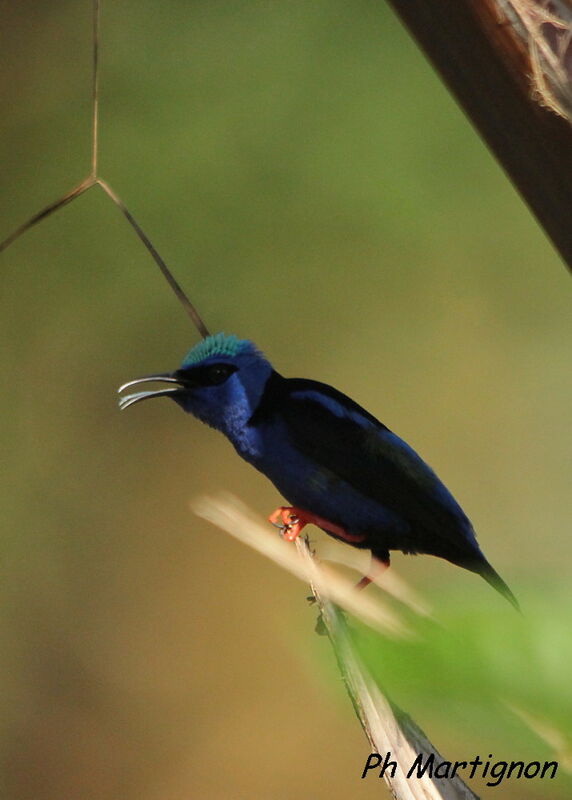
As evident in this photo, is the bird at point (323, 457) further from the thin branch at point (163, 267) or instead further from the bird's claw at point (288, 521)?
the thin branch at point (163, 267)

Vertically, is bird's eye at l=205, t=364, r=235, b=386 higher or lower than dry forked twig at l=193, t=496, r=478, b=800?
higher

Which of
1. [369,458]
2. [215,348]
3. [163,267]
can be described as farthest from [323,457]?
[163,267]

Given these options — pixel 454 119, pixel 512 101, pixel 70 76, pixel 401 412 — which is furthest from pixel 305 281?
pixel 512 101

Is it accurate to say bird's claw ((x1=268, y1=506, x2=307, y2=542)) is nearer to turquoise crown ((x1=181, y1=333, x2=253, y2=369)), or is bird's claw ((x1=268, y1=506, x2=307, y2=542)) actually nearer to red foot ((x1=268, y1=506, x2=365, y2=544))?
red foot ((x1=268, y1=506, x2=365, y2=544))

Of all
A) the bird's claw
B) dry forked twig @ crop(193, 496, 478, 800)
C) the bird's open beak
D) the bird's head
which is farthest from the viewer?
the bird's head

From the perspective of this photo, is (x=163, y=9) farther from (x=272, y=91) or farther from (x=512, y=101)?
(x=512, y=101)

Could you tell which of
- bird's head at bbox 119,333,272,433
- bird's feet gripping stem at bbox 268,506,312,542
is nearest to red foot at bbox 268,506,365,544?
bird's feet gripping stem at bbox 268,506,312,542

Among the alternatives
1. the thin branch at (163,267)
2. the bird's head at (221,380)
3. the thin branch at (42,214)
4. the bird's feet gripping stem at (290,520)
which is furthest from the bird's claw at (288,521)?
the thin branch at (42,214)
